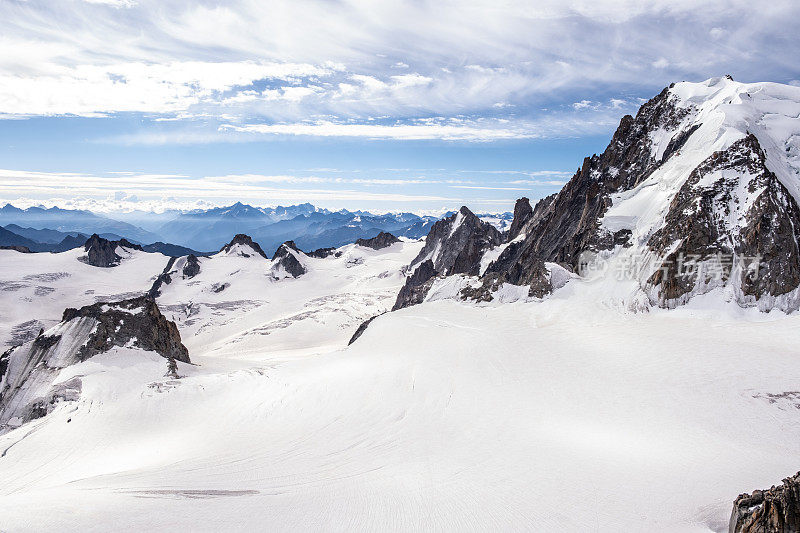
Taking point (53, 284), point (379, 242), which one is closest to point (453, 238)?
point (379, 242)

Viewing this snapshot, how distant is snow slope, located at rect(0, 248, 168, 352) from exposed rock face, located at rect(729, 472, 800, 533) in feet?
246

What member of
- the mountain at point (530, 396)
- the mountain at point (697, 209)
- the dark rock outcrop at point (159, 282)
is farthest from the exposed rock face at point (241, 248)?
the mountain at point (697, 209)

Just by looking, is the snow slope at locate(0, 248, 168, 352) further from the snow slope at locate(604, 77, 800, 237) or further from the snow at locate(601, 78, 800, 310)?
the snow slope at locate(604, 77, 800, 237)

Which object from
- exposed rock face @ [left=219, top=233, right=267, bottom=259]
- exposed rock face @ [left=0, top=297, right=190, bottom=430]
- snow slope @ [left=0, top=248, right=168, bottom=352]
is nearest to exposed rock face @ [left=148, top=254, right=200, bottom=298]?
snow slope @ [left=0, top=248, right=168, bottom=352]

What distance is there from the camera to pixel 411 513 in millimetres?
9008

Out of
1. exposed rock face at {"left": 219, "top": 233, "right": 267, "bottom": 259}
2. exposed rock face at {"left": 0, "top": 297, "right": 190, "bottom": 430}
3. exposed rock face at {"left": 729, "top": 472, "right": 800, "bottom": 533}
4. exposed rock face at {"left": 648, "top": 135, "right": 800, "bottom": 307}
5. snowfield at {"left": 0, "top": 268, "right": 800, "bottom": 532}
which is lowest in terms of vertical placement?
exposed rock face at {"left": 219, "top": 233, "right": 267, "bottom": 259}

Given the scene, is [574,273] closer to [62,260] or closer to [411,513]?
[411,513]

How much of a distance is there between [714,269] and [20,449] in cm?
3681

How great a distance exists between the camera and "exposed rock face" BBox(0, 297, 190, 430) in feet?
72.4

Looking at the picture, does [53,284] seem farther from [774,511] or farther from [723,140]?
[774,511]

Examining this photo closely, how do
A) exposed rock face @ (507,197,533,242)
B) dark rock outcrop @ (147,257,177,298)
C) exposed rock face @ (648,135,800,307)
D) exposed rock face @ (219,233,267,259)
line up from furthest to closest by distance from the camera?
exposed rock face @ (219,233,267,259) → dark rock outcrop @ (147,257,177,298) → exposed rock face @ (507,197,533,242) → exposed rock face @ (648,135,800,307)

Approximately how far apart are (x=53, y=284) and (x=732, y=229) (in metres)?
116

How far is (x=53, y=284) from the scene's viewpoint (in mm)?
91062

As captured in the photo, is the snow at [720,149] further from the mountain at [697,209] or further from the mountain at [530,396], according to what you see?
the mountain at [530,396]
